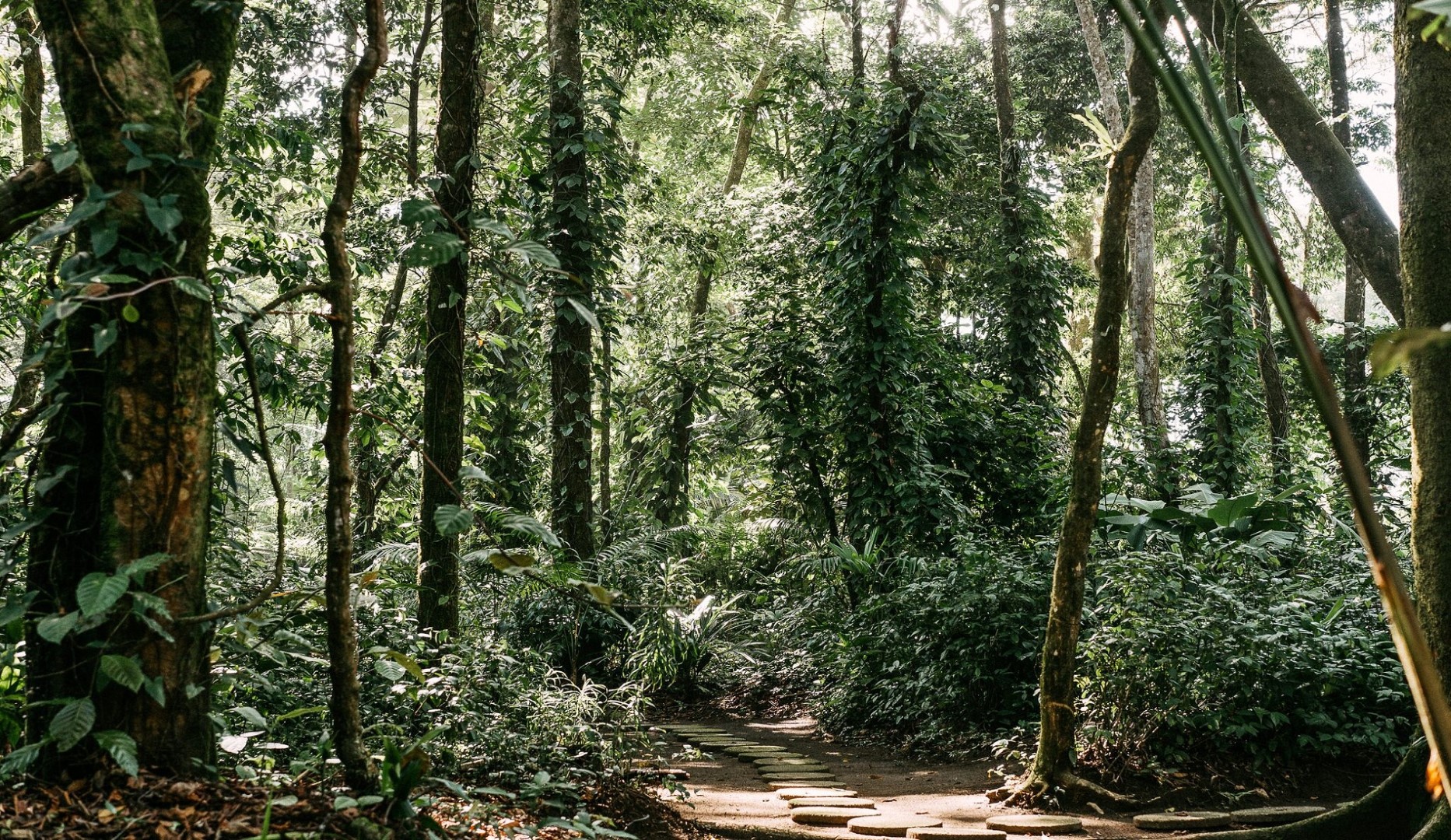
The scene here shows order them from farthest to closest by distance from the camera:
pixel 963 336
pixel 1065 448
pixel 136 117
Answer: pixel 963 336 → pixel 1065 448 → pixel 136 117

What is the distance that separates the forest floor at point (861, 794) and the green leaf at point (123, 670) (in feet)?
9.48

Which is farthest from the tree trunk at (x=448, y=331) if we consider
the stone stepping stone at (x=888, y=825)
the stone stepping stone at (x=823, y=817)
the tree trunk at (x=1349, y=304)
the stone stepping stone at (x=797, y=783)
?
the tree trunk at (x=1349, y=304)

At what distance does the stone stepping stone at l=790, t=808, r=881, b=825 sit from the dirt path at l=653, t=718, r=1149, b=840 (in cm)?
5

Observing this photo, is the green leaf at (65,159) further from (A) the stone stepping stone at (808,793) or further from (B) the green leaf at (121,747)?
(A) the stone stepping stone at (808,793)

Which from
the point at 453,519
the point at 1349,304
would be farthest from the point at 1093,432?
the point at 1349,304

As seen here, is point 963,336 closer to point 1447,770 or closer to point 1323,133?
point 1323,133

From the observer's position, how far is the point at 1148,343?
13680 millimetres

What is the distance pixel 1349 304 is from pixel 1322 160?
10570mm

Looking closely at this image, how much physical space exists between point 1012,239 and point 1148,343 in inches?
→ 119

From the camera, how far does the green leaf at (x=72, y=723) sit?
2053 millimetres

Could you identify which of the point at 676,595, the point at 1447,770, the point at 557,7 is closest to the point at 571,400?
the point at 676,595

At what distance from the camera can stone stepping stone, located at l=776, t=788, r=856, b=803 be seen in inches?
213

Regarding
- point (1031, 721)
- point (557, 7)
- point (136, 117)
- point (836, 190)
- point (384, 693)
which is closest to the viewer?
point (136, 117)

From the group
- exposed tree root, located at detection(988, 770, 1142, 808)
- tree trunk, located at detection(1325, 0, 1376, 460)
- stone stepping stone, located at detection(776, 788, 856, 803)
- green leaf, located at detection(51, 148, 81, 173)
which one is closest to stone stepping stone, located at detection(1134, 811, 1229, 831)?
exposed tree root, located at detection(988, 770, 1142, 808)
